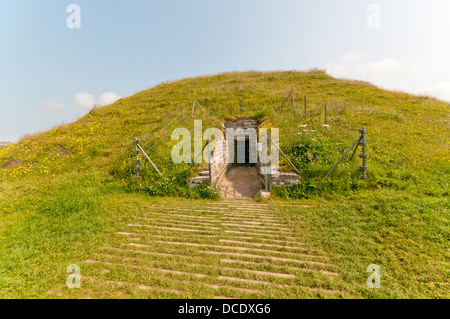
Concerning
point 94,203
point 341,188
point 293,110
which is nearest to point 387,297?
point 341,188

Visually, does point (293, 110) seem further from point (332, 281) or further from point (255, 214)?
point (332, 281)

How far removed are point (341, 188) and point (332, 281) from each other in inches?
163

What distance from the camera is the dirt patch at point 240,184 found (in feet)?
26.9

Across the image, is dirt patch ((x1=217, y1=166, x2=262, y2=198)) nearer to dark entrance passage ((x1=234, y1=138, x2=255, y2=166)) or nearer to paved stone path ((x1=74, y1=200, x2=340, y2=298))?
dark entrance passage ((x1=234, y1=138, x2=255, y2=166))

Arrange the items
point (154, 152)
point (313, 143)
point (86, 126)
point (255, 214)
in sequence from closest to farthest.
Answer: point (255, 214) < point (313, 143) < point (154, 152) < point (86, 126)

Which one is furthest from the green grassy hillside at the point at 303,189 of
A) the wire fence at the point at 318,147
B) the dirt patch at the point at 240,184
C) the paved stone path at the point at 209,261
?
the dirt patch at the point at 240,184

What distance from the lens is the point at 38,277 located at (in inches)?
133

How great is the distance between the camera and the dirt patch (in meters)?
8.20

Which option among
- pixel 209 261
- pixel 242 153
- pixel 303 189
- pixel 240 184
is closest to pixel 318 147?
pixel 303 189

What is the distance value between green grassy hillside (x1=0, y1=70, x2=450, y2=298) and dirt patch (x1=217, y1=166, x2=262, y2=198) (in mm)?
1577

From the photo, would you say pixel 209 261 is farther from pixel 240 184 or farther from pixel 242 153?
pixel 242 153

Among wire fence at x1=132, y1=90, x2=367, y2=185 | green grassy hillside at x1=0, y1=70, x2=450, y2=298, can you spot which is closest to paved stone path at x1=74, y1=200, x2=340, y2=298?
green grassy hillside at x1=0, y1=70, x2=450, y2=298

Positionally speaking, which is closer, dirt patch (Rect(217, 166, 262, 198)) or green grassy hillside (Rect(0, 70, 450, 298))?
green grassy hillside (Rect(0, 70, 450, 298))
